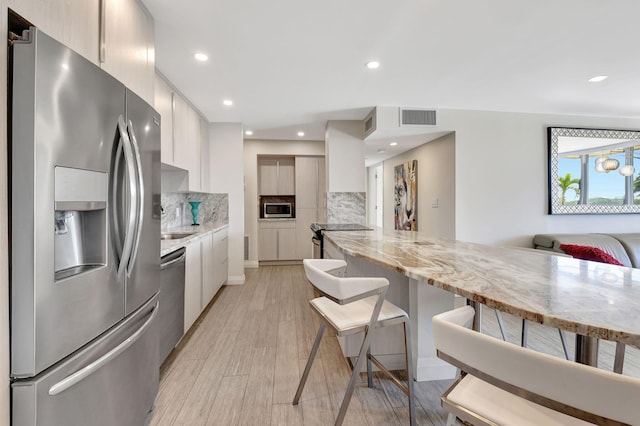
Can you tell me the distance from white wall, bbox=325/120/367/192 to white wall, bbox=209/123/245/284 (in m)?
1.35

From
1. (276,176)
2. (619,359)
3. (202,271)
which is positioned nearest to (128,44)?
(202,271)

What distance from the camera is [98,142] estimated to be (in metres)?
1.07

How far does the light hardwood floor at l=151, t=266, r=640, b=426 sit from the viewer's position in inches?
62.9

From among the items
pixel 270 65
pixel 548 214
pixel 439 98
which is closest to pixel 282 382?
pixel 270 65

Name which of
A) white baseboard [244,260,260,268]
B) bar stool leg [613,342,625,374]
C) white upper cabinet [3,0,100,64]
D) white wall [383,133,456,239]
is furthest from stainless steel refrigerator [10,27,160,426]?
white baseboard [244,260,260,268]

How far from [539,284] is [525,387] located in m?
0.54

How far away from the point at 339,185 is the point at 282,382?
2.83 m

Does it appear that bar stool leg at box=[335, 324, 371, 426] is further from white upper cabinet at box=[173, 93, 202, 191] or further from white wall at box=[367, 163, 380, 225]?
white wall at box=[367, 163, 380, 225]

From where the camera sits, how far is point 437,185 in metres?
4.27

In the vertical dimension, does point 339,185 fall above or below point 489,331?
above

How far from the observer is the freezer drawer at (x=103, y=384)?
0.85m

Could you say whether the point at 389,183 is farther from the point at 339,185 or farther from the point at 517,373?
the point at 517,373

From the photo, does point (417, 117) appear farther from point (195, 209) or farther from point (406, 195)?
→ point (195, 209)

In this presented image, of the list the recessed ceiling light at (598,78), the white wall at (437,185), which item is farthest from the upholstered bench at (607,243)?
the recessed ceiling light at (598,78)
